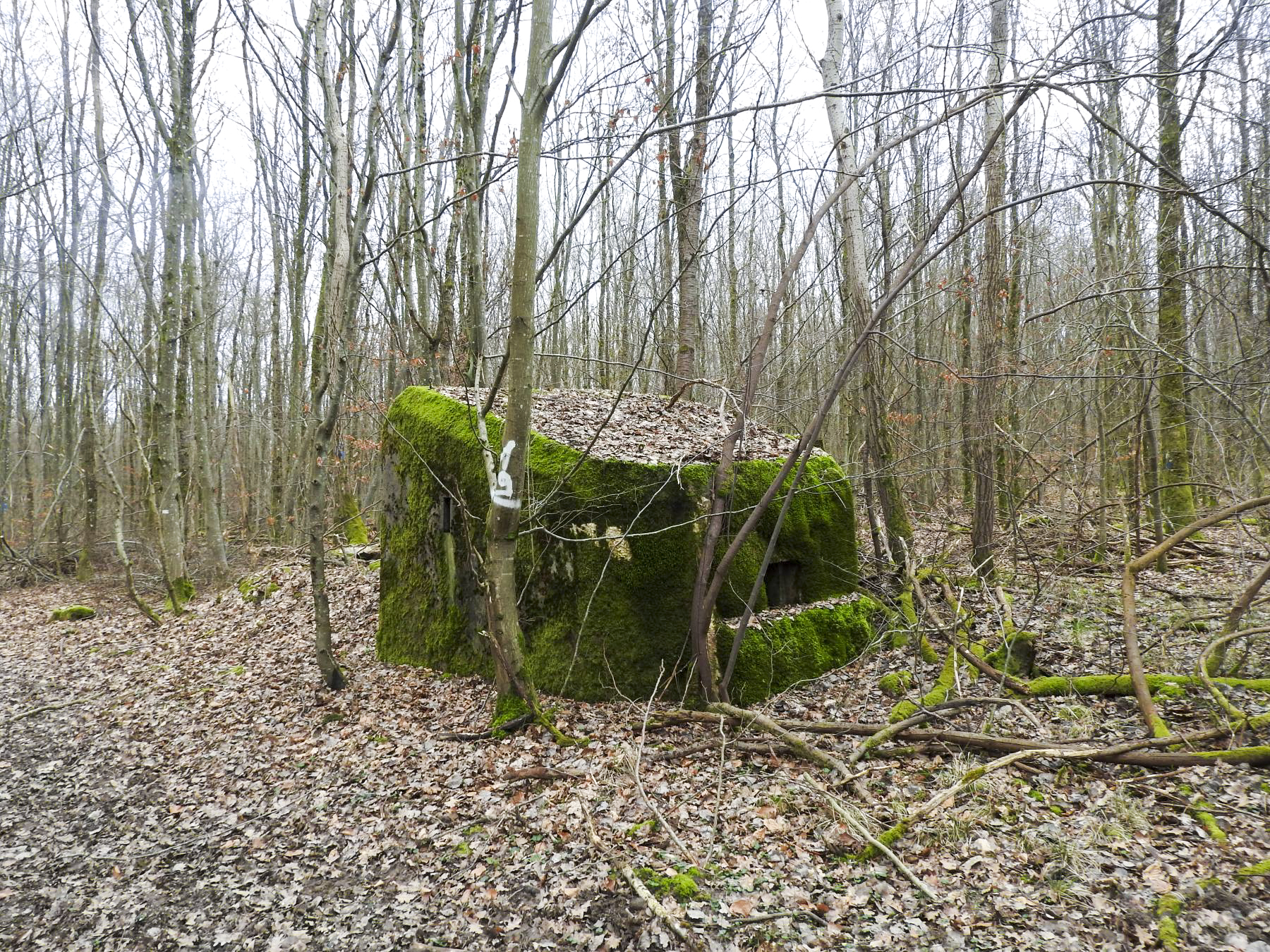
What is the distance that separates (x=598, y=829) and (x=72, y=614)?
10189mm

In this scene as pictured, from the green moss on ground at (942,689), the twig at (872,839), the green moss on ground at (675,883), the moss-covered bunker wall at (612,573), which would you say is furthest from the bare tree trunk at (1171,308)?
the green moss on ground at (675,883)

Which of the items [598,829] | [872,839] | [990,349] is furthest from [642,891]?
[990,349]

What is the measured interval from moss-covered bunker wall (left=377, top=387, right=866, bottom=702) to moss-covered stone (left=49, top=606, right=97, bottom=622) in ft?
23.6

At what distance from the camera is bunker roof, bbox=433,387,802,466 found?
5660 mm

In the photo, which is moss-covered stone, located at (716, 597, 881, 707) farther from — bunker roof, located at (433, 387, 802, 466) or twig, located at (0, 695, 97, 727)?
twig, located at (0, 695, 97, 727)

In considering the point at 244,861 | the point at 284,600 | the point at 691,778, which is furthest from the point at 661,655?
the point at 284,600

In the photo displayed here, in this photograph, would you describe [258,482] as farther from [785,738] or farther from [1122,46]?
[1122,46]

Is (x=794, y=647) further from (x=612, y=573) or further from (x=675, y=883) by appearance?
(x=675, y=883)

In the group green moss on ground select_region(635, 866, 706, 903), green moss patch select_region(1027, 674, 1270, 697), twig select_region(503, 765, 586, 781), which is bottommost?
green moss on ground select_region(635, 866, 706, 903)

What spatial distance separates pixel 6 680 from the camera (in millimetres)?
7094

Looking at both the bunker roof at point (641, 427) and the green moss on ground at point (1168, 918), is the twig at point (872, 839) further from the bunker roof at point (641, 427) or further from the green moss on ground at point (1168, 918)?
the bunker roof at point (641, 427)

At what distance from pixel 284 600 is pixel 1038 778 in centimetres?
851

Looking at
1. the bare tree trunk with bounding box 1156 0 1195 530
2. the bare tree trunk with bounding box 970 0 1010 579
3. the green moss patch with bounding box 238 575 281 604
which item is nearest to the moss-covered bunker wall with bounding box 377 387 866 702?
the bare tree trunk with bounding box 970 0 1010 579

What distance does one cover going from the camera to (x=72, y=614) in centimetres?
988
